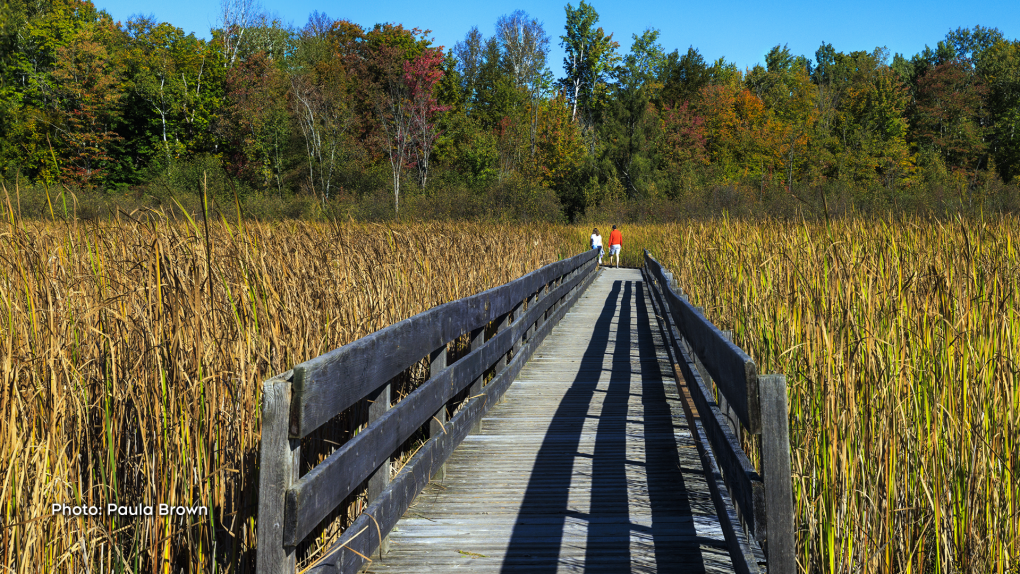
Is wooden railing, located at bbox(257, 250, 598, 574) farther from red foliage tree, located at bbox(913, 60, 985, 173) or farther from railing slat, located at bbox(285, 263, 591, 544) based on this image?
red foliage tree, located at bbox(913, 60, 985, 173)

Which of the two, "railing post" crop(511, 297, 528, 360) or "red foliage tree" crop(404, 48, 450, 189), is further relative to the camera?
"red foliage tree" crop(404, 48, 450, 189)

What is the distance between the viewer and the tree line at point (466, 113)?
34.6 meters

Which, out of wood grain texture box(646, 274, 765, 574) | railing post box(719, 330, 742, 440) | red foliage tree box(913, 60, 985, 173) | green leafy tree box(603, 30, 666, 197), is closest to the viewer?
wood grain texture box(646, 274, 765, 574)

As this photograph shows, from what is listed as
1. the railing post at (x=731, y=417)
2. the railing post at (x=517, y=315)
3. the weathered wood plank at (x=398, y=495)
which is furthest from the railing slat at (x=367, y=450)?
the railing post at (x=517, y=315)

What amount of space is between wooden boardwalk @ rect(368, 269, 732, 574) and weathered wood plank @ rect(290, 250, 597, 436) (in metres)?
0.78

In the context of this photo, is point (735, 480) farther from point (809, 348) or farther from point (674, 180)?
point (674, 180)

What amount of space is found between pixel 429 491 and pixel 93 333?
1749 mm

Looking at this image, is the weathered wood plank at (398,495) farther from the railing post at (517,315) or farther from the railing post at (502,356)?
the railing post at (517,315)

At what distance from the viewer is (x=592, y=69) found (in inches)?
2153

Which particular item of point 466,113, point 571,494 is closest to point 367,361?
point 571,494

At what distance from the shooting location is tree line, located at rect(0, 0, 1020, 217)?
34625 millimetres

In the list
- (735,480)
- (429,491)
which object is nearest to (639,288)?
(429,491)

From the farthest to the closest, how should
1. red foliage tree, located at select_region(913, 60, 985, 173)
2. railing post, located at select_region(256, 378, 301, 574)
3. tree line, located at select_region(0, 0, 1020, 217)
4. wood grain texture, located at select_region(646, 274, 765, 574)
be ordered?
red foliage tree, located at select_region(913, 60, 985, 173), tree line, located at select_region(0, 0, 1020, 217), wood grain texture, located at select_region(646, 274, 765, 574), railing post, located at select_region(256, 378, 301, 574)

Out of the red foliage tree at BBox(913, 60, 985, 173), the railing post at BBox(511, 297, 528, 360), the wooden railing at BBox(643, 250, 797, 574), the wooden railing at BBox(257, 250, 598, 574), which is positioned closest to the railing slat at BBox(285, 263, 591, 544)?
the wooden railing at BBox(257, 250, 598, 574)
